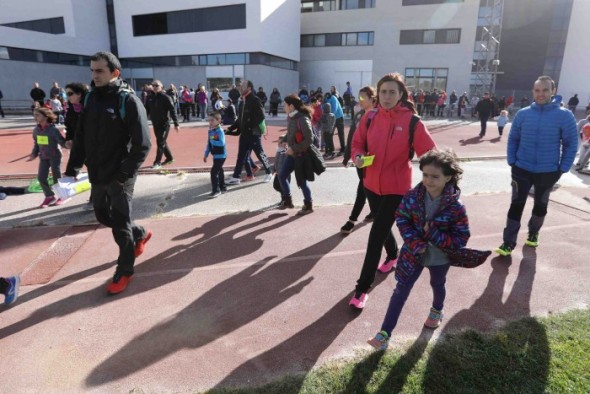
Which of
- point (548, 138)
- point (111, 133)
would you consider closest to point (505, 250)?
point (548, 138)

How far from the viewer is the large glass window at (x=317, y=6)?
118 feet

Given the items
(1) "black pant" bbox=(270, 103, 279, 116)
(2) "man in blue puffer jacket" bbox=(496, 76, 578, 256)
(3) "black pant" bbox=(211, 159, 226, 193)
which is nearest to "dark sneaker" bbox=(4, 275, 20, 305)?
(3) "black pant" bbox=(211, 159, 226, 193)

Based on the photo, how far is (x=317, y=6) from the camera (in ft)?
120

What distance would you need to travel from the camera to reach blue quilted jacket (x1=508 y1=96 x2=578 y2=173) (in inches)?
168

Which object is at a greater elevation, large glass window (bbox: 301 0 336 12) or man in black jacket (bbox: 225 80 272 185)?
large glass window (bbox: 301 0 336 12)

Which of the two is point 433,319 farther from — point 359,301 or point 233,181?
point 233,181

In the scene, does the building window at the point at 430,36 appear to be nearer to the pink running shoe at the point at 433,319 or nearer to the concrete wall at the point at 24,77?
the concrete wall at the point at 24,77

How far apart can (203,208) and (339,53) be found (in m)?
32.6

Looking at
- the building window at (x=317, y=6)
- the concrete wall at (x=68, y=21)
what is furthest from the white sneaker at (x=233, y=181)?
the building window at (x=317, y=6)

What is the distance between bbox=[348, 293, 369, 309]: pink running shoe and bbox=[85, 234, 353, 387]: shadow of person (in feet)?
0.31

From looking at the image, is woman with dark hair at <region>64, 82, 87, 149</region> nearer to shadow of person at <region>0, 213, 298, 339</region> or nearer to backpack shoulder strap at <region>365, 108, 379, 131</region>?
shadow of person at <region>0, 213, 298, 339</region>

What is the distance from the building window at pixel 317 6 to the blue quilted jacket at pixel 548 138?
35.4 m

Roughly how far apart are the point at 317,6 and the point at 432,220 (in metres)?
38.4

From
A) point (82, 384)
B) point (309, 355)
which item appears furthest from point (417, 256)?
point (82, 384)
